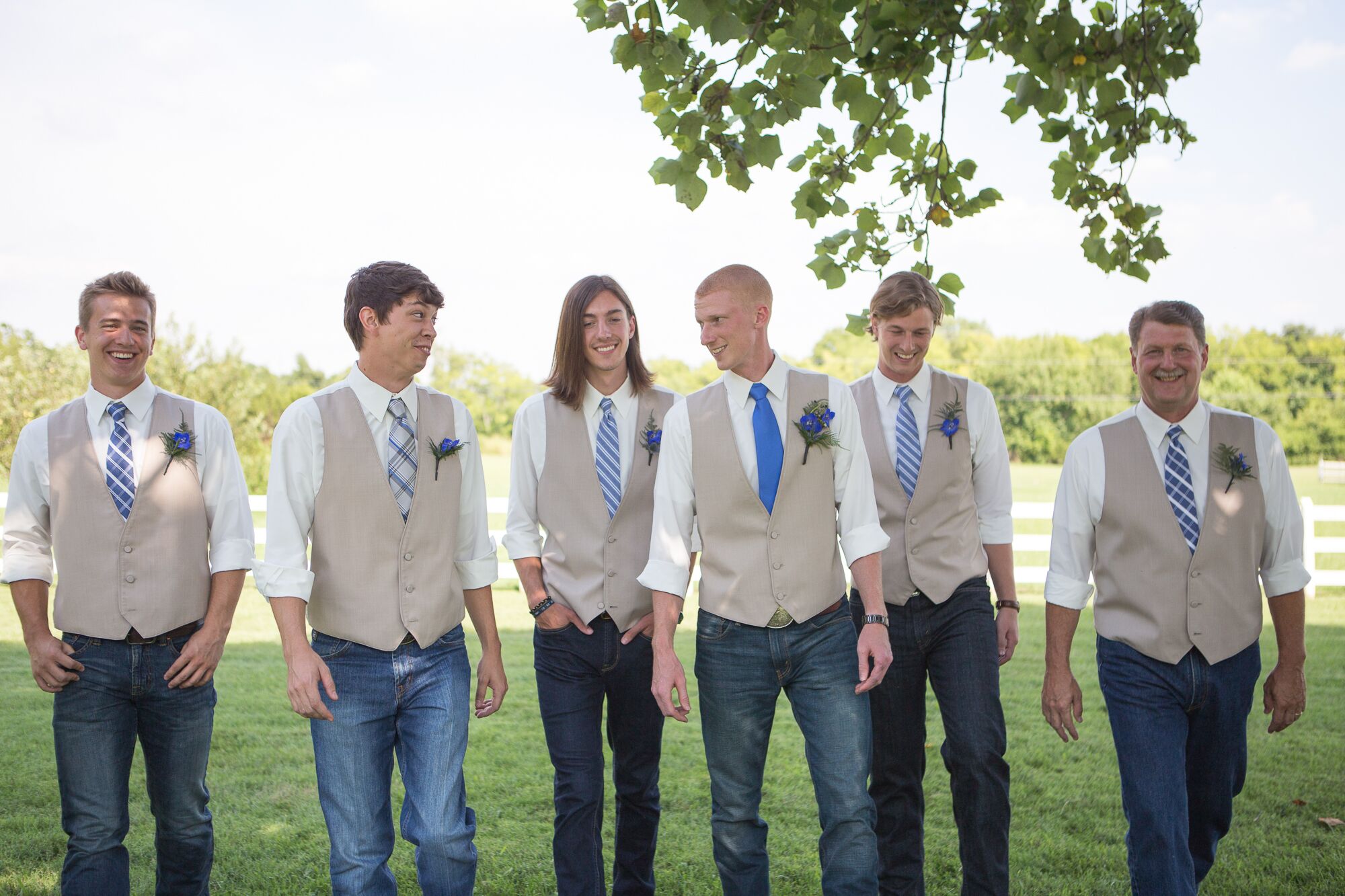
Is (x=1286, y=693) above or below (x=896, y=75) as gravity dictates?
below

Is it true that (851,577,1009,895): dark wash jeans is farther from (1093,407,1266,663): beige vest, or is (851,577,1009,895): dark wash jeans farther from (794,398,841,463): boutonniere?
(794,398,841,463): boutonniere

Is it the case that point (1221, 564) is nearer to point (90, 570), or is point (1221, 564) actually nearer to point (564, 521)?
point (564, 521)

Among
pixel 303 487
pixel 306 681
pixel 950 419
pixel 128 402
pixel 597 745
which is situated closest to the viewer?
pixel 306 681

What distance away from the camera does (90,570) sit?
3.96m

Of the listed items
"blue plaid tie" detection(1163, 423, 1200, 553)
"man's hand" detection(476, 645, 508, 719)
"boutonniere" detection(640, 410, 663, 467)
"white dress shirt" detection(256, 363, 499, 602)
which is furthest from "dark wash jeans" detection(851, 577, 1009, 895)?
"white dress shirt" detection(256, 363, 499, 602)

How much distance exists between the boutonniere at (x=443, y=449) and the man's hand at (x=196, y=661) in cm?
102

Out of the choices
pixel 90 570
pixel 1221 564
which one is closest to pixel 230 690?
pixel 90 570

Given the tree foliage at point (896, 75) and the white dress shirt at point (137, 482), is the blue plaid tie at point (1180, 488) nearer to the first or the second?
the tree foliage at point (896, 75)

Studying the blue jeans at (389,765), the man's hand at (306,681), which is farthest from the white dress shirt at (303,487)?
the blue jeans at (389,765)

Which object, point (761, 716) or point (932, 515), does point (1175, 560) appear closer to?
point (932, 515)

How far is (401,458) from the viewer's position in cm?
393

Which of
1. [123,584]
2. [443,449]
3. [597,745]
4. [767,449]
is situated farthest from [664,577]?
[123,584]

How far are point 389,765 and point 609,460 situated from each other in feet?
4.71

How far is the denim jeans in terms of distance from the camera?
419 centimetres
